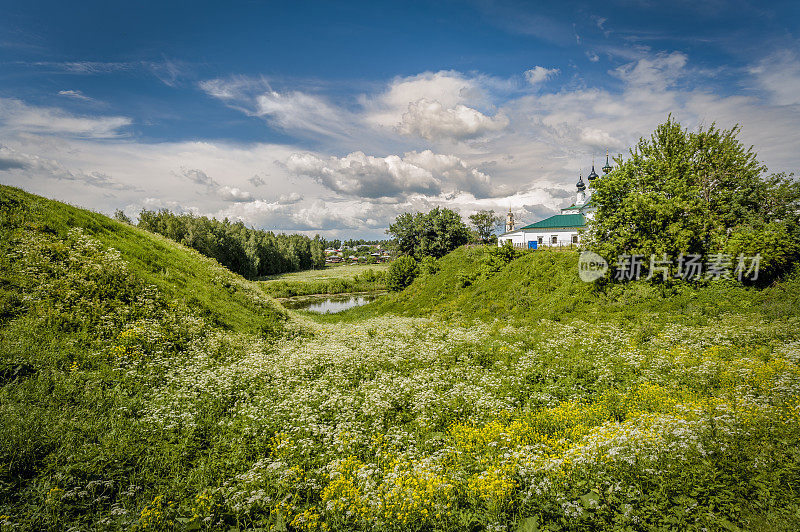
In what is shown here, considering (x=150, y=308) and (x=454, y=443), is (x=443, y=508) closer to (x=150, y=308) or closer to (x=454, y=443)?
(x=454, y=443)

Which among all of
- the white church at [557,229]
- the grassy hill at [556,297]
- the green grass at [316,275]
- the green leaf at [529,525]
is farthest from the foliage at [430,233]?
the green leaf at [529,525]

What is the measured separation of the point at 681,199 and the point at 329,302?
183 feet

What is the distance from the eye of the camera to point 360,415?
8.80 m

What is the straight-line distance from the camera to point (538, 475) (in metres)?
6.06

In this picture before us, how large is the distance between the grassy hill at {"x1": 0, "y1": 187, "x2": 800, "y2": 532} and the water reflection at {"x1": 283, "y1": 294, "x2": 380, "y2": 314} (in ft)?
136

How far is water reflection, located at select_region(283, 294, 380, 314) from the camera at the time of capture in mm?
59025

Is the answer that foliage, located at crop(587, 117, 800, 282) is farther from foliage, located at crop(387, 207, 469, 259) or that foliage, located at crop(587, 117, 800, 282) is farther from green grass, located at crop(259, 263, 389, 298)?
green grass, located at crop(259, 263, 389, 298)

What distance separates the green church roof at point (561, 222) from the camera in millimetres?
60312

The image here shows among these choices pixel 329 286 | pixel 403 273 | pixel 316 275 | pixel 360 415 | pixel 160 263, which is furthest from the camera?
pixel 316 275

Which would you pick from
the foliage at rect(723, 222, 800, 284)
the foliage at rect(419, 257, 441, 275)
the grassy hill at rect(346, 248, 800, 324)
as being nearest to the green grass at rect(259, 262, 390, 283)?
the foliage at rect(419, 257, 441, 275)

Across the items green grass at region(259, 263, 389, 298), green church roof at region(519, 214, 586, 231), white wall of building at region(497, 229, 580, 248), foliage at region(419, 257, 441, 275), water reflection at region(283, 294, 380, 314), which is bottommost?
water reflection at region(283, 294, 380, 314)

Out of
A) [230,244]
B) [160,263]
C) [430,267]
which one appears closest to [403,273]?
[430,267]

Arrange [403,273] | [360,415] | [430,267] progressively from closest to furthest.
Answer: [360,415]
[430,267]
[403,273]

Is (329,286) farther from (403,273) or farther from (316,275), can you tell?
(316,275)
